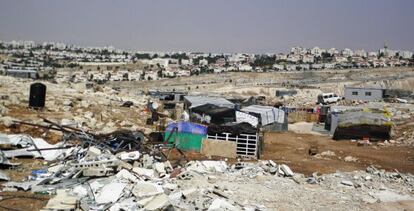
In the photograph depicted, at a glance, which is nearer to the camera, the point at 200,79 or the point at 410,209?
the point at 410,209

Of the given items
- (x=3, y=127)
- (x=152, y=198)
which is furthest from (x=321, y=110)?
(x=152, y=198)

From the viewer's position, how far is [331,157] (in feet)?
55.5

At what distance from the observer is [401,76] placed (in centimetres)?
8550

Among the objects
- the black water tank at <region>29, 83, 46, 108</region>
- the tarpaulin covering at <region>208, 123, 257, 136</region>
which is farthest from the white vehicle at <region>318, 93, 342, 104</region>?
the black water tank at <region>29, 83, 46, 108</region>

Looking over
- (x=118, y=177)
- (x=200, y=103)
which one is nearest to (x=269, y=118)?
(x=200, y=103)

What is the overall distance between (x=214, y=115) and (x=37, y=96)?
9.21 metres

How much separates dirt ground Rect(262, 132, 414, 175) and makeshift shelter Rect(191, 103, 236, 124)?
87.6 inches

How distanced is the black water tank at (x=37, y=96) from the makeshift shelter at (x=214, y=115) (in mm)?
8057

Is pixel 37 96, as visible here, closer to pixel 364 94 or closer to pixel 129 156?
pixel 129 156

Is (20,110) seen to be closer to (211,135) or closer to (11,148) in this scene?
(11,148)

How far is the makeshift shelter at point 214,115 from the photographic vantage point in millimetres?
20766

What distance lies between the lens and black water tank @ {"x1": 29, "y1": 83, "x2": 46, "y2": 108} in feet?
69.1

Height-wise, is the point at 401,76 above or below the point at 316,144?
above

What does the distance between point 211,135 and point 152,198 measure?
743 cm
